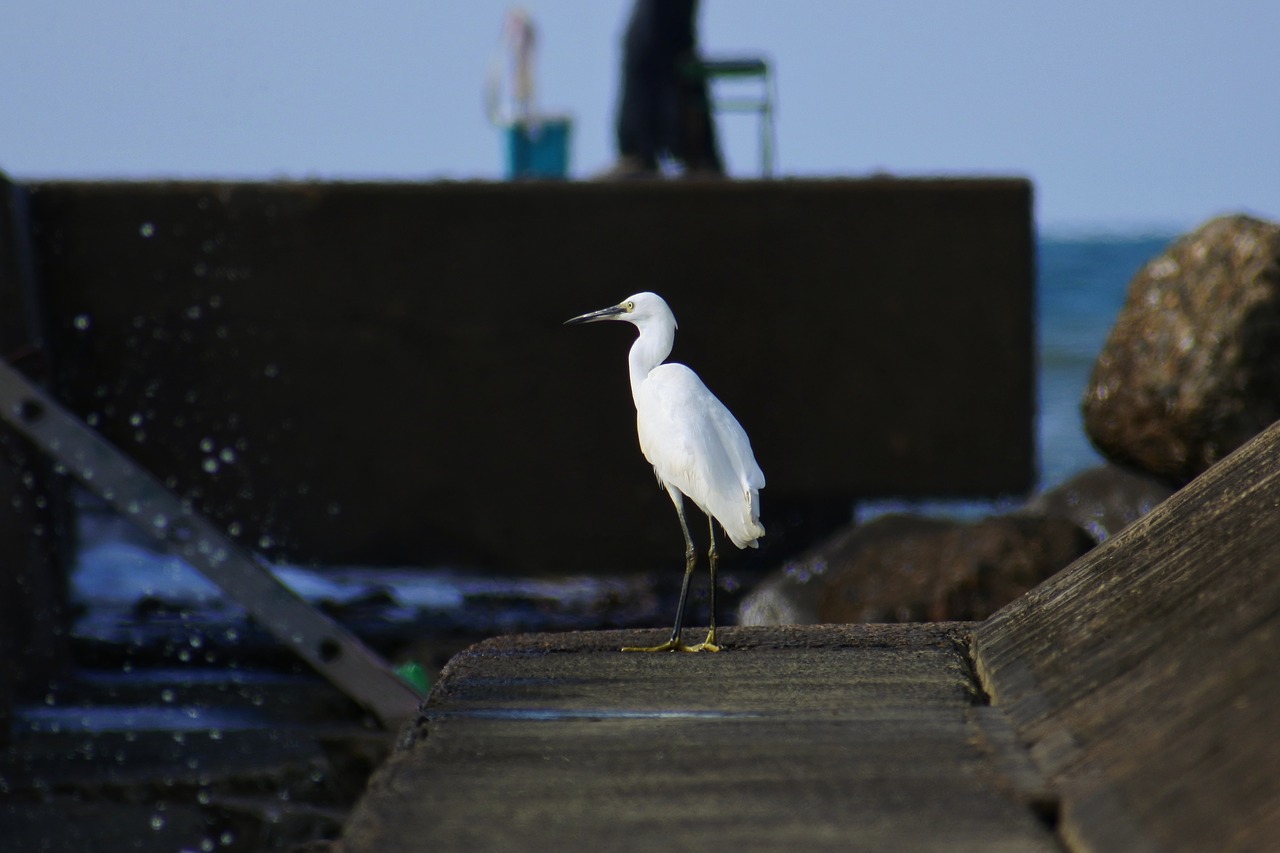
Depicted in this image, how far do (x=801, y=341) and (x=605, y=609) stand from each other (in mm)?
1737

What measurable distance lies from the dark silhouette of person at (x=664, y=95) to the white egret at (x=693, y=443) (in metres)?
7.60

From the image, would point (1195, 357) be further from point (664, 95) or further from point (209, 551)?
point (664, 95)

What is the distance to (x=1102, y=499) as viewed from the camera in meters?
6.57

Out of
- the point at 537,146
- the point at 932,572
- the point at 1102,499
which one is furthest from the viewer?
the point at 537,146

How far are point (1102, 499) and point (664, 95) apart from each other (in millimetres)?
4982

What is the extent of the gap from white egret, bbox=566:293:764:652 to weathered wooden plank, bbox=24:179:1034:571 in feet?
13.7

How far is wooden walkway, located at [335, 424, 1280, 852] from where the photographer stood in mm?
1615

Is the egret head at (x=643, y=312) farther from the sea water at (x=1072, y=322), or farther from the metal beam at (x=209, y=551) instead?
the sea water at (x=1072, y=322)

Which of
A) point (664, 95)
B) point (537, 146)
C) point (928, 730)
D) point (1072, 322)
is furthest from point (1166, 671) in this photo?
point (1072, 322)

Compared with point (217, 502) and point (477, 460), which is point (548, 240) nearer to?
point (477, 460)

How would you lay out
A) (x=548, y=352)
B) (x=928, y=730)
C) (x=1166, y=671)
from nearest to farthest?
(x=1166, y=671) < (x=928, y=730) < (x=548, y=352)

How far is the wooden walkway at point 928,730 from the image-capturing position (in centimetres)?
162

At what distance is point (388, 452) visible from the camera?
680cm

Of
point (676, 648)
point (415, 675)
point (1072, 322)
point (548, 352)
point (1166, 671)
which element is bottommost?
point (1072, 322)
